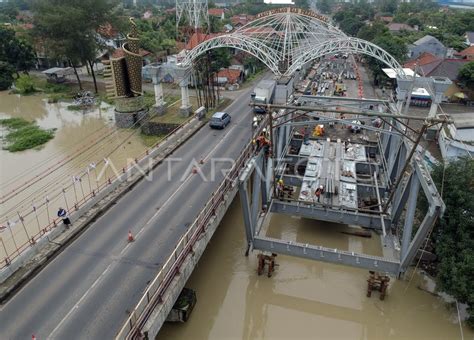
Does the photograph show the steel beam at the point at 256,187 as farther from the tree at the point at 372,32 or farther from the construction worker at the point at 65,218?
the tree at the point at 372,32

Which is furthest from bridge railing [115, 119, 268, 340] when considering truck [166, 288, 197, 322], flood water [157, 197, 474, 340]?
flood water [157, 197, 474, 340]

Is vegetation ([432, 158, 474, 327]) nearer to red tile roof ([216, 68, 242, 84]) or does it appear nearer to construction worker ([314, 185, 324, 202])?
construction worker ([314, 185, 324, 202])

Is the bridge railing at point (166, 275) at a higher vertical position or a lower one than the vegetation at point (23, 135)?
higher

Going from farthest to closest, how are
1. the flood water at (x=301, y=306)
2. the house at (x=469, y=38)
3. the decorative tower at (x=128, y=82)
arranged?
1. the house at (x=469, y=38)
2. the decorative tower at (x=128, y=82)
3. the flood water at (x=301, y=306)

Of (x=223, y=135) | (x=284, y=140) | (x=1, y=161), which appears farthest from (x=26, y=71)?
(x=284, y=140)

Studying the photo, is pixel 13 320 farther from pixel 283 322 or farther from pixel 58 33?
pixel 58 33

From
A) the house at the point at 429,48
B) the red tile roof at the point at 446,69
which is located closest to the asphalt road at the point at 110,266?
the red tile roof at the point at 446,69
